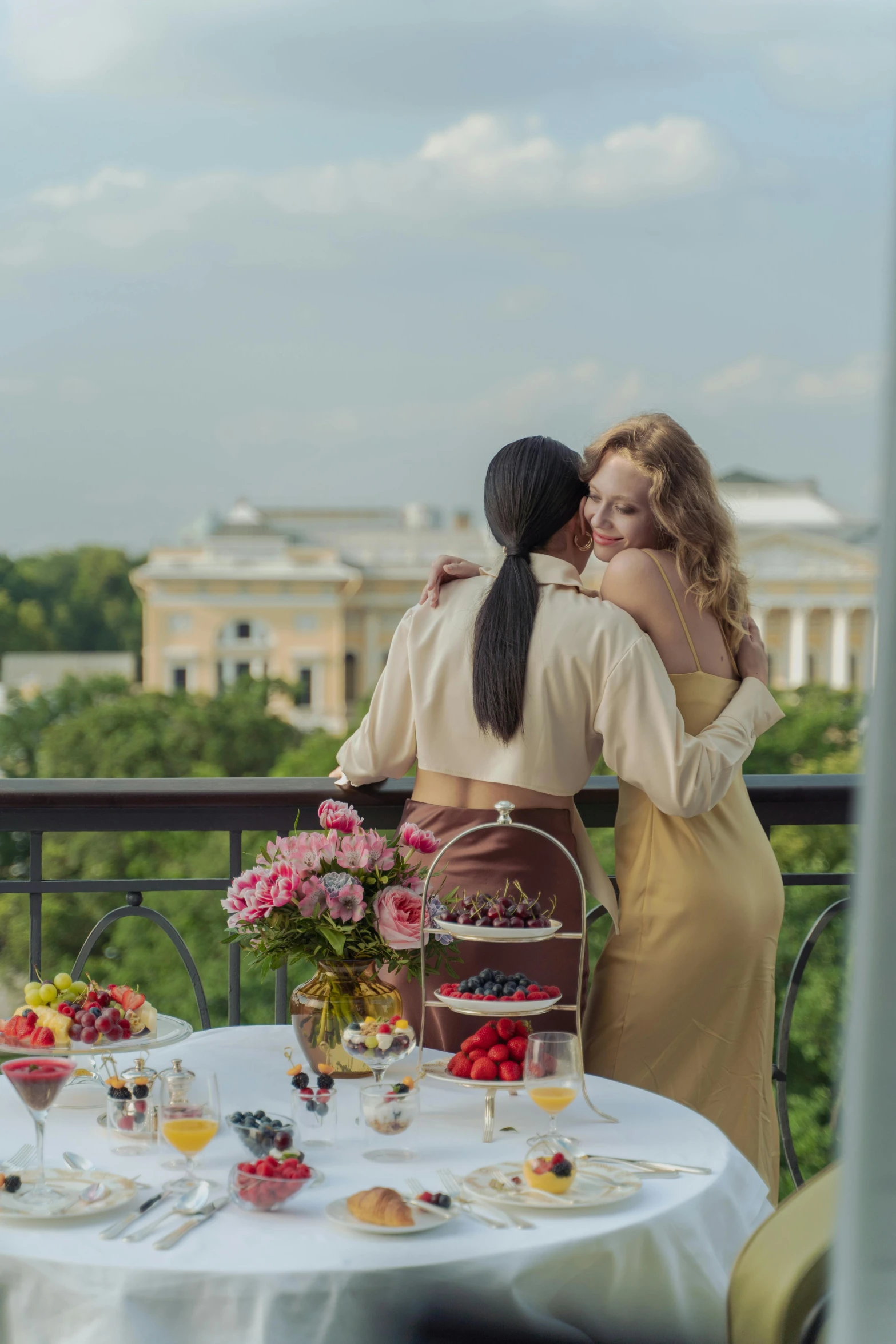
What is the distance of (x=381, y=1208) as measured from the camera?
3.79ft

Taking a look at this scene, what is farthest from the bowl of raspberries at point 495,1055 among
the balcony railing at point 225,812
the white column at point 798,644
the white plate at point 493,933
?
the white column at point 798,644

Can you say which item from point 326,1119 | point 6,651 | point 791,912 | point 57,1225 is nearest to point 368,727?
point 326,1119

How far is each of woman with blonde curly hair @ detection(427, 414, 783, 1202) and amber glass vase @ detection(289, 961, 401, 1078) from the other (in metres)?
0.54

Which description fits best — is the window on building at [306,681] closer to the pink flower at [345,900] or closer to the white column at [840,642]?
the white column at [840,642]

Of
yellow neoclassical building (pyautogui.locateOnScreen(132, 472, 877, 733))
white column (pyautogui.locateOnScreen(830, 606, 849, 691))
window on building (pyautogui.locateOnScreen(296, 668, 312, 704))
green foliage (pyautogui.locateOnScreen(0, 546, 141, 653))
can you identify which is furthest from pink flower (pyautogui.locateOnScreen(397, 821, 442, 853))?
window on building (pyautogui.locateOnScreen(296, 668, 312, 704))

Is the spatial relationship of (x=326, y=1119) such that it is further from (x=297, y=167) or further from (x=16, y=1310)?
(x=297, y=167)

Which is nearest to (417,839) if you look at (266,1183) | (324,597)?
(266,1183)

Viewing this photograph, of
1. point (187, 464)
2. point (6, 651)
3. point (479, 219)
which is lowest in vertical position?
point (6, 651)

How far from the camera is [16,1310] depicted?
110 cm

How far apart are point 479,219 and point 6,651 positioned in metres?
27.2

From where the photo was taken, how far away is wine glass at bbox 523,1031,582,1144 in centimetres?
136

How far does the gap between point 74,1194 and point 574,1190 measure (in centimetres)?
45

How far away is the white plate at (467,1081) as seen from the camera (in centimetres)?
142

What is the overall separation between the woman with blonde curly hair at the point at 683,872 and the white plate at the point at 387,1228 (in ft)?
2.79
